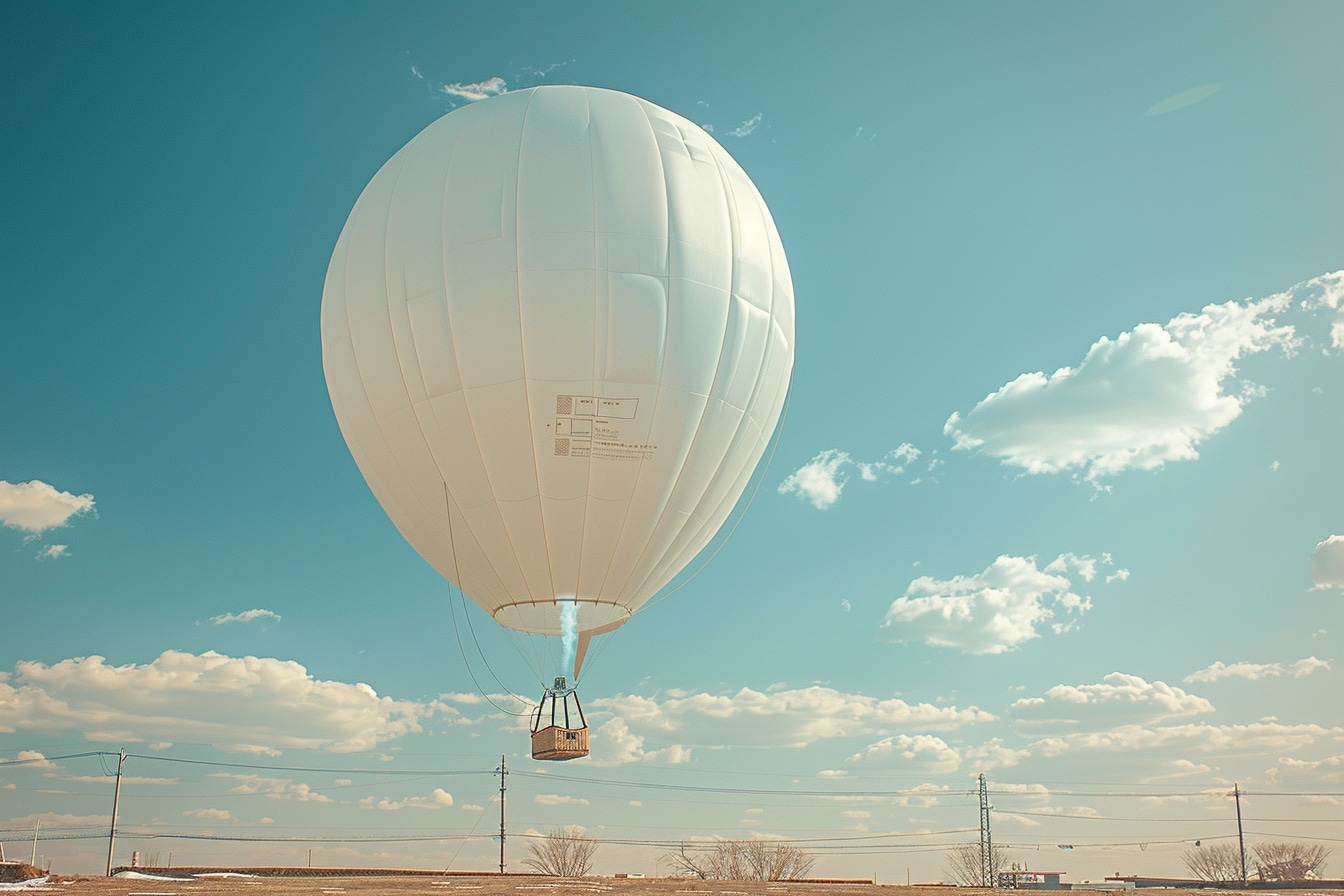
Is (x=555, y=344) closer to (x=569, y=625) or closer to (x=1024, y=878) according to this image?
(x=569, y=625)

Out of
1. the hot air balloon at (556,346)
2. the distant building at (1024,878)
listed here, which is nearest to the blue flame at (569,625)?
the hot air balloon at (556,346)

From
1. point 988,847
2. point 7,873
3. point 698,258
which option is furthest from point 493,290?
point 988,847

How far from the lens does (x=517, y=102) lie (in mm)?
22516

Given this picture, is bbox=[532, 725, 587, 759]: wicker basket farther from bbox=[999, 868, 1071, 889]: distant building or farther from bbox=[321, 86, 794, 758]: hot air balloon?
bbox=[999, 868, 1071, 889]: distant building

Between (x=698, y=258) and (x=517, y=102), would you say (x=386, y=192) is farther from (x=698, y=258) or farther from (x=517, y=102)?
(x=698, y=258)

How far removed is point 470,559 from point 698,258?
7.30 metres

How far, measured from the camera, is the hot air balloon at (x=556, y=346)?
2012 centimetres

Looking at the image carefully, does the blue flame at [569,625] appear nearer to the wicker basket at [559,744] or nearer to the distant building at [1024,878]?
the wicker basket at [559,744]

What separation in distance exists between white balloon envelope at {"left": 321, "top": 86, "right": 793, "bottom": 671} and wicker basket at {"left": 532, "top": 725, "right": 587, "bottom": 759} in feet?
6.28

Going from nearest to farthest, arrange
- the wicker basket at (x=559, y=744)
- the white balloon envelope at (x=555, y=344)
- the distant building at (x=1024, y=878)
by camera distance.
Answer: the white balloon envelope at (x=555, y=344) < the wicker basket at (x=559, y=744) < the distant building at (x=1024, y=878)

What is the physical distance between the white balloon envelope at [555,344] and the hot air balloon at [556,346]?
4 centimetres

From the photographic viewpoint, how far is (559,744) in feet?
69.2

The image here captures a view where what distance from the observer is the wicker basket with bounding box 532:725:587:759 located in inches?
829

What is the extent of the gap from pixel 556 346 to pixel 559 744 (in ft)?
24.2
